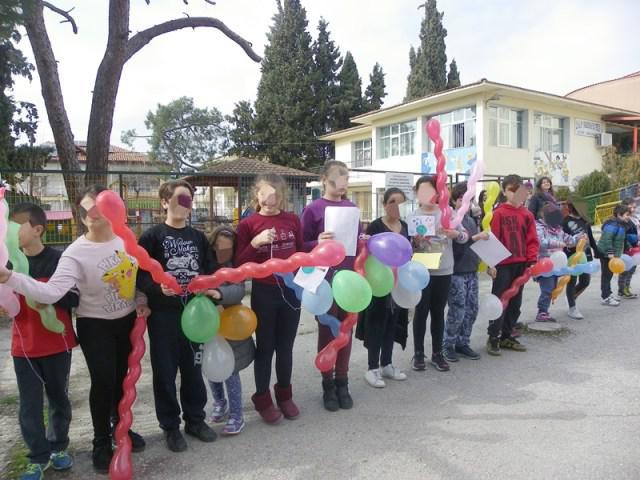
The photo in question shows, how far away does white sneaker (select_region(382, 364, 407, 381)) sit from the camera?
426 centimetres

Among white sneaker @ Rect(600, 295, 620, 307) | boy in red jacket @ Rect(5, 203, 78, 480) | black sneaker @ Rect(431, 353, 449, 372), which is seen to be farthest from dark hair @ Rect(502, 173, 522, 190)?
boy in red jacket @ Rect(5, 203, 78, 480)

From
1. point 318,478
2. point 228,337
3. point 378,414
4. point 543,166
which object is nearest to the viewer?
point 318,478

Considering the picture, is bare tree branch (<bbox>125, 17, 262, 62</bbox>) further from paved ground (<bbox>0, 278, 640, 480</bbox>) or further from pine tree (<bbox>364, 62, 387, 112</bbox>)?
pine tree (<bbox>364, 62, 387, 112</bbox>)

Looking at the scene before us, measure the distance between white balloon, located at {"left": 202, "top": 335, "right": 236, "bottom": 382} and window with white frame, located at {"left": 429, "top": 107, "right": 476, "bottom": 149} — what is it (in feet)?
61.8

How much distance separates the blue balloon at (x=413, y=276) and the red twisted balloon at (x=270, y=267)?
0.88 meters

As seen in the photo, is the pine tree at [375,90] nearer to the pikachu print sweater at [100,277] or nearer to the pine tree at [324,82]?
the pine tree at [324,82]

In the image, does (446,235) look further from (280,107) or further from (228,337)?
(280,107)

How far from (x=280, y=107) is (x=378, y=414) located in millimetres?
32414

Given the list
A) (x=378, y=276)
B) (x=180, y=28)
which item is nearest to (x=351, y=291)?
(x=378, y=276)

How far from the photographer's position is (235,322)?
10.5 ft

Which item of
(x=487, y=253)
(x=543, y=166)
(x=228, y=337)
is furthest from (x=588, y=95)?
(x=228, y=337)

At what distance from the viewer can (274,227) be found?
10.8 ft

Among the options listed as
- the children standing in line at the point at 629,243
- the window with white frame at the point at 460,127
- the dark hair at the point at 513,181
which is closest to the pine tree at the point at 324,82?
the window with white frame at the point at 460,127

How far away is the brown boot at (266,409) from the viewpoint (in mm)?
3414
